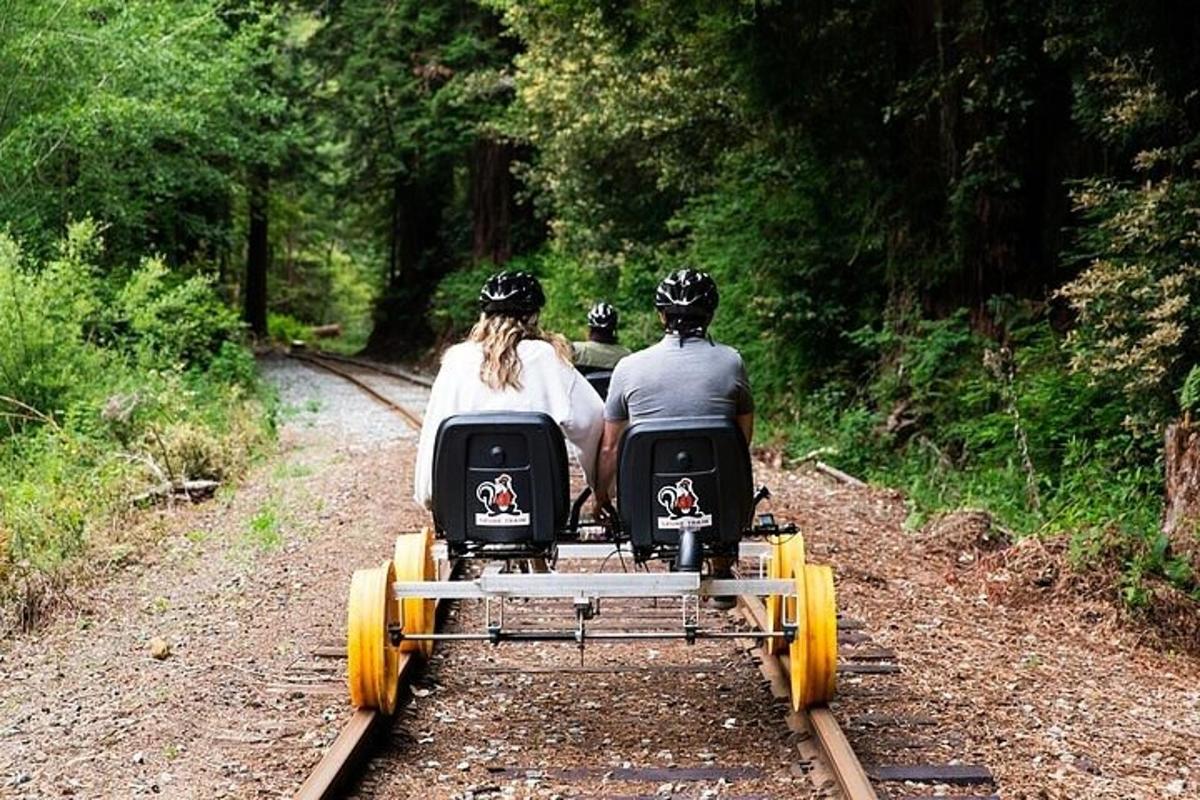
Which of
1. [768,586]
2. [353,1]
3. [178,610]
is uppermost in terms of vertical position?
[353,1]

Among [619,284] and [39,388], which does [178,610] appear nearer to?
[39,388]

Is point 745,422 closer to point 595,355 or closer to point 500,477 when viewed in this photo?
point 500,477

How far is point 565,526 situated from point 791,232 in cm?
1295

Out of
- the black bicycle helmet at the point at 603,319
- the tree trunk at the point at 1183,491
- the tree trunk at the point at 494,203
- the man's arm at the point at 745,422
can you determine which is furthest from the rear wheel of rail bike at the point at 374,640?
the tree trunk at the point at 494,203

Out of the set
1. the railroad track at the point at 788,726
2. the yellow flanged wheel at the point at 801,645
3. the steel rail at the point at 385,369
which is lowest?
the steel rail at the point at 385,369

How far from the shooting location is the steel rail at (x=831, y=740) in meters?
4.70

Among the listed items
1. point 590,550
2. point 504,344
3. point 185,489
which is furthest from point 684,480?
point 185,489

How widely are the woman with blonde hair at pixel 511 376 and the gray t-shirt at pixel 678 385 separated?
0.20m

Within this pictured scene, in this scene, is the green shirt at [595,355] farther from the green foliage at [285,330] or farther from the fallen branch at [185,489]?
the green foliage at [285,330]

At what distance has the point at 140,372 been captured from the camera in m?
17.2

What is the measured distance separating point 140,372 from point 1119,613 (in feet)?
42.9

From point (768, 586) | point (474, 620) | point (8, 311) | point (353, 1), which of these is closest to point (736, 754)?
point (768, 586)

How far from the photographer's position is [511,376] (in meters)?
6.08

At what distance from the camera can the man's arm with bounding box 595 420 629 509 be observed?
6191 millimetres
